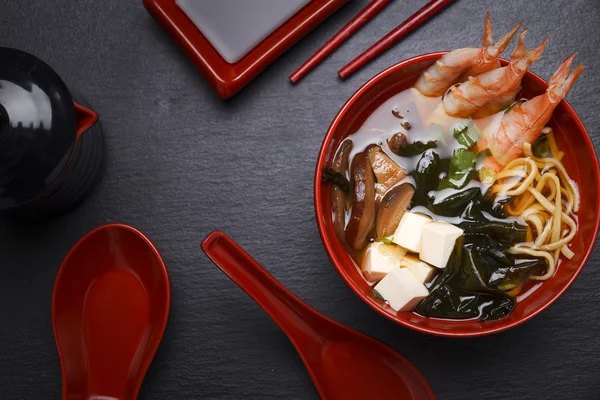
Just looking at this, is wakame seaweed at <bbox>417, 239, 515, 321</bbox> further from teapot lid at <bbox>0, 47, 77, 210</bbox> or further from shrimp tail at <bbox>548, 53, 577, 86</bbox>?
teapot lid at <bbox>0, 47, 77, 210</bbox>

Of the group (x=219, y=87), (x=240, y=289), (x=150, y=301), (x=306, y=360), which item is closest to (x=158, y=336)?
(x=150, y=301)

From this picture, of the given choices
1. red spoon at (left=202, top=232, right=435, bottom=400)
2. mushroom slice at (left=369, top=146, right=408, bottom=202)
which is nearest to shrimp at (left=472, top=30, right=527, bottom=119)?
mushroom slice at (left=369, top=146, right=408, bottom=202)

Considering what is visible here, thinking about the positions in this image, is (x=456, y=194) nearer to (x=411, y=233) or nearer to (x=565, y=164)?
(x=411, y=233)

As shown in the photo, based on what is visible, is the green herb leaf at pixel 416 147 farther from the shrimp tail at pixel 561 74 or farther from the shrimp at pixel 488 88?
the shrimp tail at pixel 561 74

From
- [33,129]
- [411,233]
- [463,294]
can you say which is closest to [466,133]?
[411,233]

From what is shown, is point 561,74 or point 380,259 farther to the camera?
point 380,259
